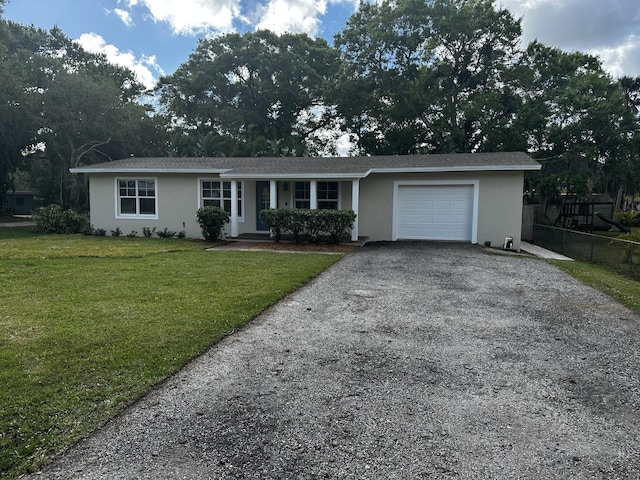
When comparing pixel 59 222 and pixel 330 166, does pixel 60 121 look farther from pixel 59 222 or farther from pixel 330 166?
pixel 330 166

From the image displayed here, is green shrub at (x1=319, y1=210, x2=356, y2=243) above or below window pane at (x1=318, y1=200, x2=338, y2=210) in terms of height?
below

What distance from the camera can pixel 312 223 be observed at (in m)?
12.1

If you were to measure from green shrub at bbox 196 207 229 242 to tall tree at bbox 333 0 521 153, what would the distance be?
15.8 m

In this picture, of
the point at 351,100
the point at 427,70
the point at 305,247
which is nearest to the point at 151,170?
the point at 305,247

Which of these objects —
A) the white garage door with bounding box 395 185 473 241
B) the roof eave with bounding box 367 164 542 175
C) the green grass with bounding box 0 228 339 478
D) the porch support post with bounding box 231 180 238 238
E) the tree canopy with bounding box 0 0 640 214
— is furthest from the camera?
the tree canopy with bounding box 0 0 640 214

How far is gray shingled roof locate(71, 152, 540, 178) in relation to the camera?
1219cm

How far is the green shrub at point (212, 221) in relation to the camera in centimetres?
1273

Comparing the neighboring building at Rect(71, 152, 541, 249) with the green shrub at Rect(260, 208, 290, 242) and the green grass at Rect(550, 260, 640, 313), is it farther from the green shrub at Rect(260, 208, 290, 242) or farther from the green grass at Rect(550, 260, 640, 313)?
the green grass at Rect(550, 260, 640, 313)

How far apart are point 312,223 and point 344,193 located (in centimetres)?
222

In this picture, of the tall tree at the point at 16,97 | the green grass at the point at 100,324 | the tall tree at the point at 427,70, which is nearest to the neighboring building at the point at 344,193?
the green grass at the point at 100,324

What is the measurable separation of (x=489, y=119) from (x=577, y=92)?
442 centimetres

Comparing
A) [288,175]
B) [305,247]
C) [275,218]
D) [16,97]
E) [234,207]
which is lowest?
[305,247]

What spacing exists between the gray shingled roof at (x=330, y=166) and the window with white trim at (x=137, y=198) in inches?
22.0

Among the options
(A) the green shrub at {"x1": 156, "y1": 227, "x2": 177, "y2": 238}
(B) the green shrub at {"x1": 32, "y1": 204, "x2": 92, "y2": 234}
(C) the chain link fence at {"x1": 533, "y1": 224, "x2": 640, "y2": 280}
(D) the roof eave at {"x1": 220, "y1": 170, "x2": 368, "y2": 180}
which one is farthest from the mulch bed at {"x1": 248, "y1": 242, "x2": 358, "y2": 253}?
(B) the green shrub at {"x1": 32, "y1": 204, "x2": 92, "y2": 234}
